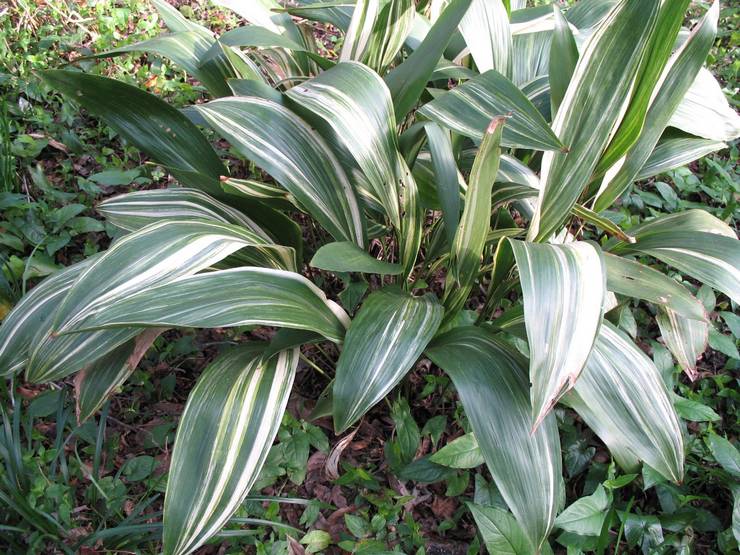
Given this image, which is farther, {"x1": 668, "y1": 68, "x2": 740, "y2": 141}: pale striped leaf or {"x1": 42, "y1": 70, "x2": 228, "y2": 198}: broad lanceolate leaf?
{"x1": 668, "y1": 68, "x2": 740, "y2": 141}: pale striped leaf

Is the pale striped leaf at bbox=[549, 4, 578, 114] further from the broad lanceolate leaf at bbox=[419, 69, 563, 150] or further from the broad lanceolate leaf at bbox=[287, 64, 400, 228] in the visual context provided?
the broad lanceolate leaf at bbox=[287, 64, 400, 228]

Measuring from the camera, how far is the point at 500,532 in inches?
44.6

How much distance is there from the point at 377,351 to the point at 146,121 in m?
0.75

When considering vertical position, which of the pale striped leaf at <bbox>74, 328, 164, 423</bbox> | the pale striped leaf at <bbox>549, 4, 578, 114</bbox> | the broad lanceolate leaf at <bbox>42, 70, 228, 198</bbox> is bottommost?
the pale striped leaf at <bbox>74, 328, 164, 423</bbox>

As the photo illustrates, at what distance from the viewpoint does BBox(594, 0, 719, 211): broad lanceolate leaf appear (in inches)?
46.6

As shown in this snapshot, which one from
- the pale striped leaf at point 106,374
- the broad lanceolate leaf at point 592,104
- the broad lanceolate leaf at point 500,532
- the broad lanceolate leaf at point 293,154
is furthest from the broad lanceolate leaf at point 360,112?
the broad lanceolate leaf at point 500,532

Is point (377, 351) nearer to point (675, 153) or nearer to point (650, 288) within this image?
point (650, 288)

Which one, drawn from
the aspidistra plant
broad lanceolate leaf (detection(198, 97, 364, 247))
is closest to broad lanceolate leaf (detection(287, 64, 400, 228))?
the aspidistra plant

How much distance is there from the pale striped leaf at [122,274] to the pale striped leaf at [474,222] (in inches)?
15.1

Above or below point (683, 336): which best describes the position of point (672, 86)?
above

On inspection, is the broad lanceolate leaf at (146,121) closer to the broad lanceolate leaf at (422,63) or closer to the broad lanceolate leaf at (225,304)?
the broad lanceolate leaf at (225,304)

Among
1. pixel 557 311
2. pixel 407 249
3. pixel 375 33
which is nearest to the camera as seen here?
pixel 557 311

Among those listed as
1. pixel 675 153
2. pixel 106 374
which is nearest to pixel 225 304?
pixel 106 374

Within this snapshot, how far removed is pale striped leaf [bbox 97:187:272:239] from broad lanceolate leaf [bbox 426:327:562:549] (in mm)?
547
